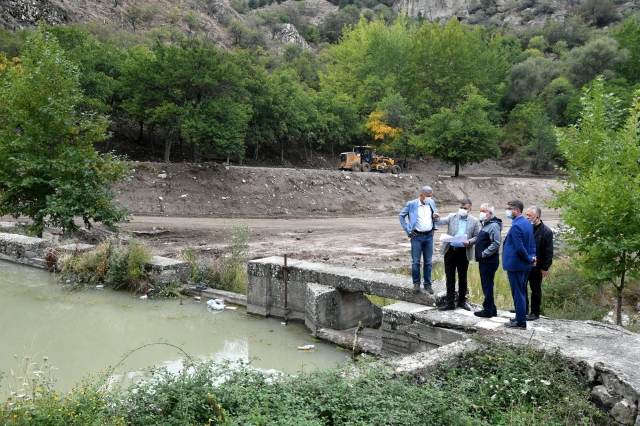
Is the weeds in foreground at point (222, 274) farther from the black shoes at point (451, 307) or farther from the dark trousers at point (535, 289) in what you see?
the dark trousers at point (535, 289)

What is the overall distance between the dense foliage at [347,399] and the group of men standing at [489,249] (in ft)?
4.31

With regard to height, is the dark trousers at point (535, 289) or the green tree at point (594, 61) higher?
the green tree at point (594, 61)

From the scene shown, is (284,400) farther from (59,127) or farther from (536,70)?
(536,70)

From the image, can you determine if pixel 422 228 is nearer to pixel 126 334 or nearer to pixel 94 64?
pixel 126 334

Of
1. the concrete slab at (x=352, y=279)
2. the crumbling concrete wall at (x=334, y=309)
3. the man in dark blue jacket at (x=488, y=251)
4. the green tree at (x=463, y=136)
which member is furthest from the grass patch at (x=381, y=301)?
the green tree at (x=463, y=136)

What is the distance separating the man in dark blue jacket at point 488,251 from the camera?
7.41 metres

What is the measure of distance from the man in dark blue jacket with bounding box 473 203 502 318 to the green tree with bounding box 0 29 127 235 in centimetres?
1163

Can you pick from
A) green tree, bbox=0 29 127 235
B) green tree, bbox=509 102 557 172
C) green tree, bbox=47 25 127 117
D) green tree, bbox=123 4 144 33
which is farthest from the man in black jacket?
green tree, bbox=123 4 144 33

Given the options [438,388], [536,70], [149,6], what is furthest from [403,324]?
[149,6]

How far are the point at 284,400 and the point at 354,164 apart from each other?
3515 centimetres

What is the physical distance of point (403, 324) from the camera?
802 cm

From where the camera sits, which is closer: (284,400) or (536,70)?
(284,400)

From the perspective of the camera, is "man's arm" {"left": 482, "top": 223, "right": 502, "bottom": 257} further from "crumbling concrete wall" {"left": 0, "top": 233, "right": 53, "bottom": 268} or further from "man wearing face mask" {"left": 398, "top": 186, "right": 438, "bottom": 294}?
"crumbling concrete wall" {"left": 0, "top": 233, "right": 53, "bottom": 268}

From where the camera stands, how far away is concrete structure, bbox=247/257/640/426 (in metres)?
5.64
